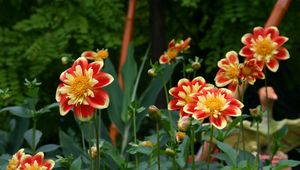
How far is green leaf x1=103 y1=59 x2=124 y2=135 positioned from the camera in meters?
1.65

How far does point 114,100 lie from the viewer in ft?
5.49

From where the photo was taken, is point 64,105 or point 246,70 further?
point 246,70

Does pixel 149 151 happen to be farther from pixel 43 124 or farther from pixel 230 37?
pixel 43 124

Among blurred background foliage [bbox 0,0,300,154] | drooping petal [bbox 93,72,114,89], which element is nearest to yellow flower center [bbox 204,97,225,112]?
drooping petal [bbox 93,72,114,89]

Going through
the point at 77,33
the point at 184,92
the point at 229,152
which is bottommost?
the point at 229,152

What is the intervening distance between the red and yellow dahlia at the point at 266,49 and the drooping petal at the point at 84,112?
13.6 inches

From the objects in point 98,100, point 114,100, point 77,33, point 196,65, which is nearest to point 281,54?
point 196,65

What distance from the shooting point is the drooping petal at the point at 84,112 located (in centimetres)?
91

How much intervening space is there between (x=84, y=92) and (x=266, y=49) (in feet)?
1.27

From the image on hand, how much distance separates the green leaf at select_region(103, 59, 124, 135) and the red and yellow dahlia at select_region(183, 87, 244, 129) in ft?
2.32

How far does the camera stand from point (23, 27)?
2.00 m

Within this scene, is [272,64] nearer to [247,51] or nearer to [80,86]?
[247,51]

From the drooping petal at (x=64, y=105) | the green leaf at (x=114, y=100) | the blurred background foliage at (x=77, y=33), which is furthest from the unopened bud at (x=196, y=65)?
the blurred background foliage at (x=77, y=33)

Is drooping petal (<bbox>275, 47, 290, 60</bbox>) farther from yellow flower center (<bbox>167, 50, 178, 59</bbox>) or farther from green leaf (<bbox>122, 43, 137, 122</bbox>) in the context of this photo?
green leaf (<bbox>122, 43, 137, 122</bbox>)
